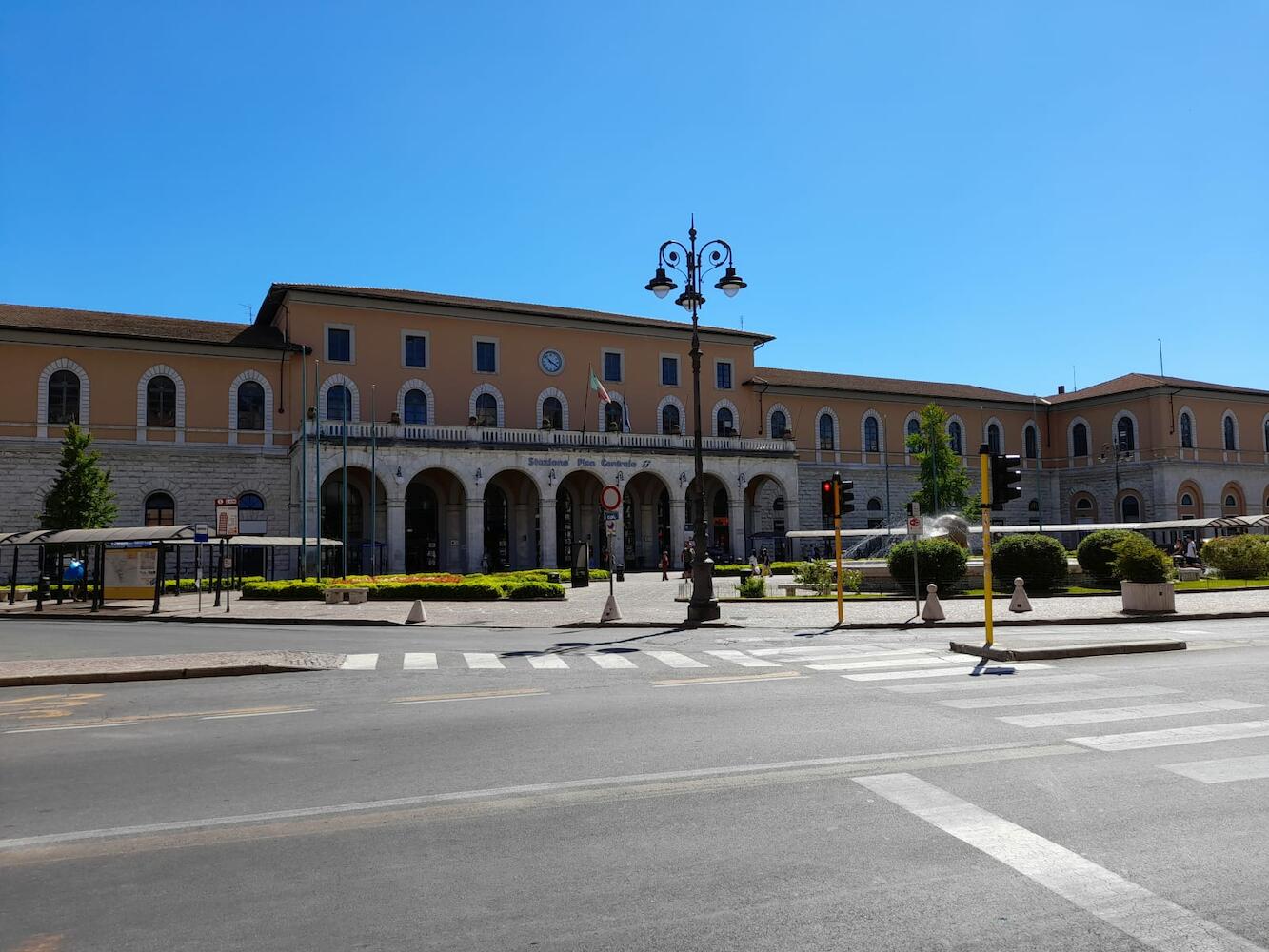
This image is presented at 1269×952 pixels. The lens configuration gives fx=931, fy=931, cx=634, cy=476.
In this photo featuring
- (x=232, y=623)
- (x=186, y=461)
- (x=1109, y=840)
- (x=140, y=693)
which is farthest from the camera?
(x=186, y=461)

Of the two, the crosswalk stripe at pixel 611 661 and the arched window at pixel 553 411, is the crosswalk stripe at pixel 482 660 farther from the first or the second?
the arched window at pixel 553 411

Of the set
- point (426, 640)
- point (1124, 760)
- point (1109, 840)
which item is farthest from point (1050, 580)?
point (1109, 840)

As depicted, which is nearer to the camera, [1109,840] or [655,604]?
[1109,840]

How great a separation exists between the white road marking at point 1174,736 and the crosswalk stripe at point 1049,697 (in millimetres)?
1428

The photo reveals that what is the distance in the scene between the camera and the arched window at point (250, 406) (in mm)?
43000

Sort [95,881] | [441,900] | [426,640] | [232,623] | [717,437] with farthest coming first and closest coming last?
[717,437]
[232,623]
[426,640]
[95,881]
[441,900]

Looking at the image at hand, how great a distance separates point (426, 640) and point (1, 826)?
11.3 metres

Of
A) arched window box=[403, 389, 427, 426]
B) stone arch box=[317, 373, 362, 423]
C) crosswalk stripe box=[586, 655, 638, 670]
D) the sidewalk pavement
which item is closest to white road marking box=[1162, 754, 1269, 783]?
crosswalk stripe box=[586, 655, 638, 670]

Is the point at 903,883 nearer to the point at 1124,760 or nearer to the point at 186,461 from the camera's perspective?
the point at 1124,760

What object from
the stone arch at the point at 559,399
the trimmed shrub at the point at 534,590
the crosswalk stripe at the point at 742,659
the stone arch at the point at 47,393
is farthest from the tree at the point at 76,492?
the crosswalk stripe at the point at 742,659

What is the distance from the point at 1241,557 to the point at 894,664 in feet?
82.7

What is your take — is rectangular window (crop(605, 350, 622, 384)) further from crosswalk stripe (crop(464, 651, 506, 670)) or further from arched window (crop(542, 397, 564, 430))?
crosswalk stripe (crop(464, 651, 506, 670))

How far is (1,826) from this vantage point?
536 cm

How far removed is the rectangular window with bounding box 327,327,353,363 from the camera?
44.4m
